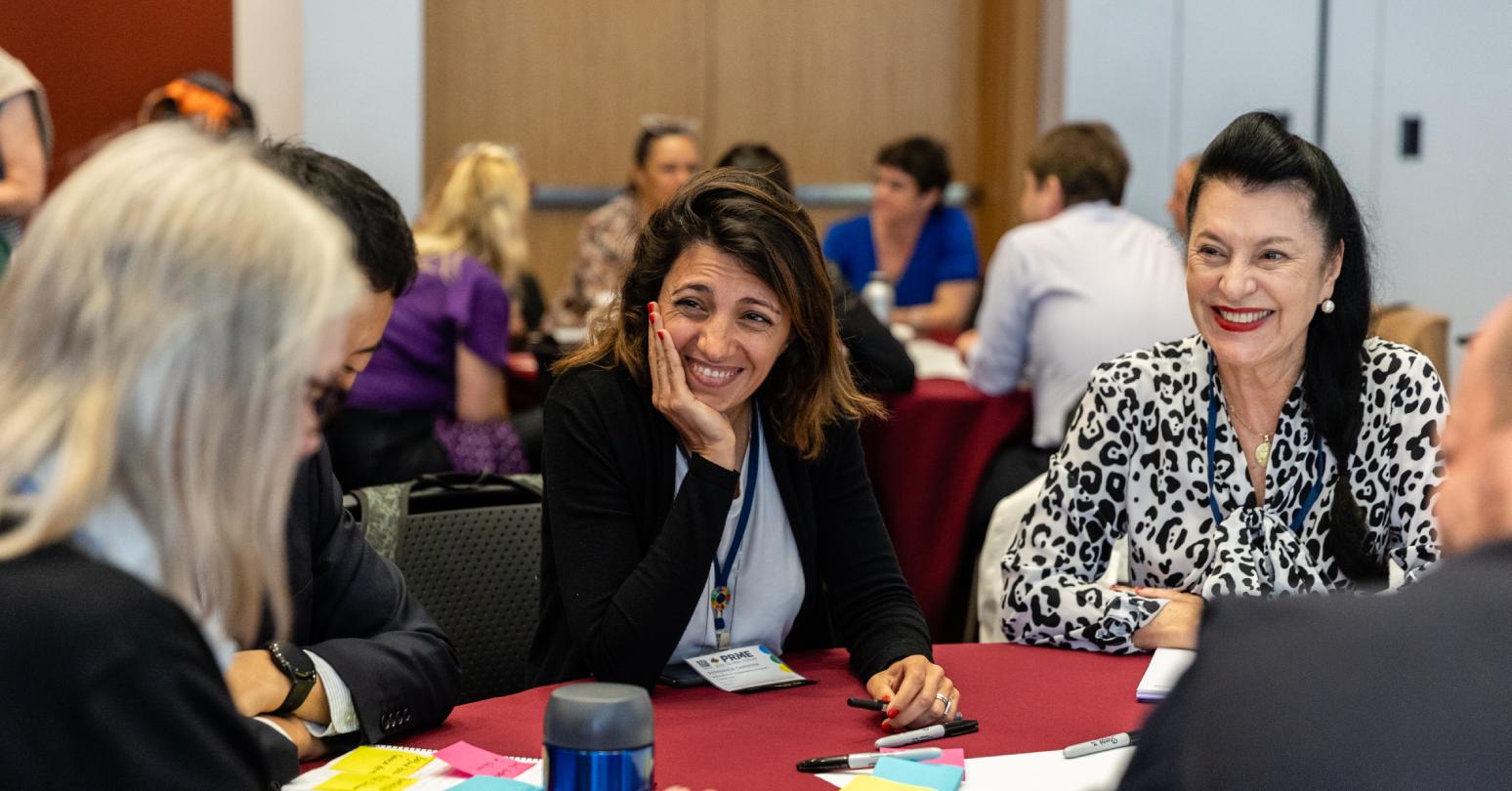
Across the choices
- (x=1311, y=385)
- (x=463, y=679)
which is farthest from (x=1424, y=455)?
(x=463, y=679)

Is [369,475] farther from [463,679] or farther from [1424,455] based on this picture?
[1424,455]

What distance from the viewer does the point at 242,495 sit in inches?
40.1

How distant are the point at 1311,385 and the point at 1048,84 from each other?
509cm

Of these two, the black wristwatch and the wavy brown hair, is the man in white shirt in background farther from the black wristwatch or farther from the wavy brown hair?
the black wristwatch

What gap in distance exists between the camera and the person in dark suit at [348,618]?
63.7 inches

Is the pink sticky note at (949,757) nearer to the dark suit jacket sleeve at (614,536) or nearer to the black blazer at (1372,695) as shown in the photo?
the dark suit jacket sleeve at (614,536)

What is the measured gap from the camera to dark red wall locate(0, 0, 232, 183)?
4.31 m

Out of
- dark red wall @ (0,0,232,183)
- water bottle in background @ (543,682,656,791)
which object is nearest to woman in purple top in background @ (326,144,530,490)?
dark red wall @ (0,0,232,183)

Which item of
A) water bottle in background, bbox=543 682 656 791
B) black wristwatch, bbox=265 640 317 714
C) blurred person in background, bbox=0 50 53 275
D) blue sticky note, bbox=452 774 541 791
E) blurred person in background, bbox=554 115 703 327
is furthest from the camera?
blurred person in background, bbox=554 115 703 327

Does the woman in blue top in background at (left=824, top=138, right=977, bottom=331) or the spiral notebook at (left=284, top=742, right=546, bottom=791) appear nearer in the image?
the spiral notebook at (left=284, top=742, right=546, bottom=791)

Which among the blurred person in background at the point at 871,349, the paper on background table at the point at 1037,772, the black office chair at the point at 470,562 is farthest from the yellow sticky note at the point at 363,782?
the blurred person in background at the point at 871,349

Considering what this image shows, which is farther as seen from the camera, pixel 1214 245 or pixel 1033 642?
pixel 1214 245

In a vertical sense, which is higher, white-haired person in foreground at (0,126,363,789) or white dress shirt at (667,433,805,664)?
white-haired person in foreground at (0,126,363,789)

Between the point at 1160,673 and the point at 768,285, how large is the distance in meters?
0.75
